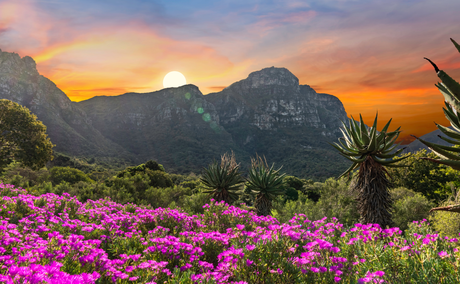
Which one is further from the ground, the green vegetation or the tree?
the tree

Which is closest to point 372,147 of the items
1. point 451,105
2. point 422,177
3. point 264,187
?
point 451,105

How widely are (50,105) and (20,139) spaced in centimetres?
12008

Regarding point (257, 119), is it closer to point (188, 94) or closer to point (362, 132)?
point (188, 94)

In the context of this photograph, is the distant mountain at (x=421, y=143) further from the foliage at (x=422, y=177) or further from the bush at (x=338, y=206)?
the bush at (x=338, y=206)

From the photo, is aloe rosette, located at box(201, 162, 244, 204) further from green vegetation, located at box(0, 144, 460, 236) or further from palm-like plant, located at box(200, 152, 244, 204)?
green vegetation, located at box(0, 144, 460, 236)

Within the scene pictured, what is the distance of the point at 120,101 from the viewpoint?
182 m

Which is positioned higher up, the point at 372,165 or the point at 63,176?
the point at 372,165

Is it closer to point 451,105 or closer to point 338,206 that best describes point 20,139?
point 338,206

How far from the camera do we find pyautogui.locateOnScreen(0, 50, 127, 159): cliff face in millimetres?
91250

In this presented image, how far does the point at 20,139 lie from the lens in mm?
16969

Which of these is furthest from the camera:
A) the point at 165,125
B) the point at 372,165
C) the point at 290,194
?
the point at 165,125

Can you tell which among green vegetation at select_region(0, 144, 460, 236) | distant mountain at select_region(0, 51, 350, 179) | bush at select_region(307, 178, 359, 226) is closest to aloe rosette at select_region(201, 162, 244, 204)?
green vegetation at select_region(0, 144, 460, 236)

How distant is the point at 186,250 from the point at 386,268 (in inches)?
111

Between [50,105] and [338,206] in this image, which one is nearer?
[338,206]
